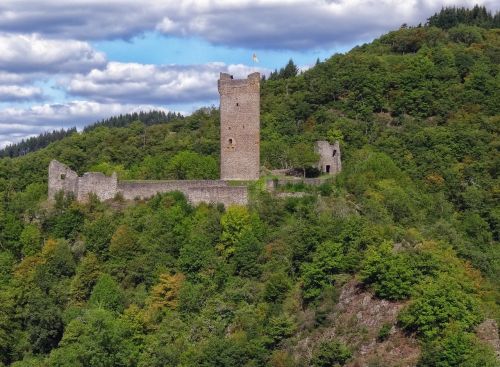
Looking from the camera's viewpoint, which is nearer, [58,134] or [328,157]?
Result: [328,157]

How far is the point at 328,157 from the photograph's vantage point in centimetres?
5578

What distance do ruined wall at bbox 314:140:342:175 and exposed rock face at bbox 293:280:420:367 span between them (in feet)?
55.3

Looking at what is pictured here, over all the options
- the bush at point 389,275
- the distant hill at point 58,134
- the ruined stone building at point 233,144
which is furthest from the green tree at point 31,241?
the distant hill at point 58,134

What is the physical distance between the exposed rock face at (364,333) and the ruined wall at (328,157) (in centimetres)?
1685

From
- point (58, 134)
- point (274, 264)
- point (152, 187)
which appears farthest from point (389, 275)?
point (58, 134)

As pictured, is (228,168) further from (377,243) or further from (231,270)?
(377,243)

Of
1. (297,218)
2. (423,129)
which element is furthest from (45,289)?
(423,129)

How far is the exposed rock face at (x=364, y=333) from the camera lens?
34781 mm

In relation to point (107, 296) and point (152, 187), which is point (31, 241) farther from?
point (107, 296)

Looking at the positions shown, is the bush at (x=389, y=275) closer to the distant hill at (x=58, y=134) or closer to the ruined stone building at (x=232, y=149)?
the ruined stone building at (x=232, y=149)

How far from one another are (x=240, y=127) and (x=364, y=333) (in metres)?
17.3

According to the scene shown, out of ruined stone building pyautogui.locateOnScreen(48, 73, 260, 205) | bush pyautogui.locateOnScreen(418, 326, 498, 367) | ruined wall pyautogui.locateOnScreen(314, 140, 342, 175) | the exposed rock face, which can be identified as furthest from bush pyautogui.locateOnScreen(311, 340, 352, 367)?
ruined wall pyautogui.locateOnScreen(314, 140, 342, 175)

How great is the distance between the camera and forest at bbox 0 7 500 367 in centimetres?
3728

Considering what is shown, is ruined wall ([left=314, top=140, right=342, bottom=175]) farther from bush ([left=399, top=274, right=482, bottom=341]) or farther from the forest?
bush ([left=399, top=274, right=482, bottom=341])
